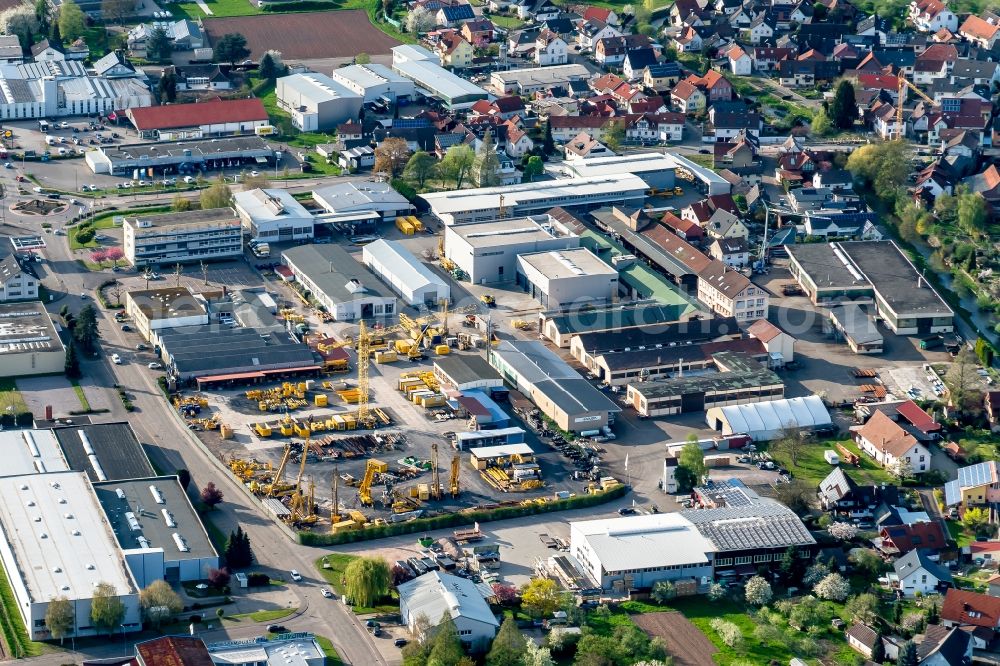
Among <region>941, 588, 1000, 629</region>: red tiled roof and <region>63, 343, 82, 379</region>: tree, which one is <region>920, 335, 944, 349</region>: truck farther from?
<region>63, 343, 82, 379</region>: tree

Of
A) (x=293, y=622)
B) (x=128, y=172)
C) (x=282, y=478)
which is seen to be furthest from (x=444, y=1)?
(x=293, y=622)

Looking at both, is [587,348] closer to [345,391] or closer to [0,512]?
[345,391]

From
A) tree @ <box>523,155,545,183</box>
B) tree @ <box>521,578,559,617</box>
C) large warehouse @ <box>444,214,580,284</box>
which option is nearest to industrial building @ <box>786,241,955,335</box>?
large warehouse @ <box>444,214,580,284</box>

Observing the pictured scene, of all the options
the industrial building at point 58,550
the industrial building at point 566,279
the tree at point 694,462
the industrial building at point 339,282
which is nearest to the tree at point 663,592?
the tree at point 694,462

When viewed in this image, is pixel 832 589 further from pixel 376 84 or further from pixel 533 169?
pixel 376 84

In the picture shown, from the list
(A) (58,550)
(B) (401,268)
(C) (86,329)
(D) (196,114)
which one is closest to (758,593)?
(A) (58,550)
